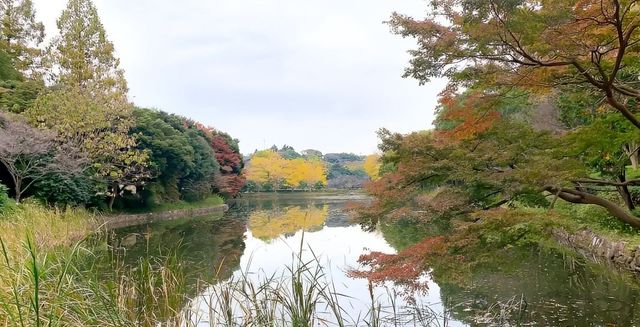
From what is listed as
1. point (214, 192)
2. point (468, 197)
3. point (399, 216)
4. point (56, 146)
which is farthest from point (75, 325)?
point (214, 192)

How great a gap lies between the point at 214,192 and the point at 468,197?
27.3 meters

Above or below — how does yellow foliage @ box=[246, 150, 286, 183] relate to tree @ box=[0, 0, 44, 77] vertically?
below

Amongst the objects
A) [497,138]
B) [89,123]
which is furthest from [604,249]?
[89,123]

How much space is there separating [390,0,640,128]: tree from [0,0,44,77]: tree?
23484 mm

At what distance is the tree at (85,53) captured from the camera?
16484 mm

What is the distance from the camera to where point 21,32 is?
24016mm

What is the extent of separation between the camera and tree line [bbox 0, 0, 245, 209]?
532 inches

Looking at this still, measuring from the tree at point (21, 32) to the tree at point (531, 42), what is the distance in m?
23.5

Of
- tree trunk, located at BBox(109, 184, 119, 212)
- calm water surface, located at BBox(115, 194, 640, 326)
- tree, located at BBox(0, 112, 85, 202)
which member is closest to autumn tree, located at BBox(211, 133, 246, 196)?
tree trunk, located at BBox(109, 184, 119, 212)

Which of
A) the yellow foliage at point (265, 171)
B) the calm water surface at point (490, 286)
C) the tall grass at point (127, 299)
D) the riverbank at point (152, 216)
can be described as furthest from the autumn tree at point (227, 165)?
the tall grass at point (127, 299)

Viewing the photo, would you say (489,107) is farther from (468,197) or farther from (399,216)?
(399,216)

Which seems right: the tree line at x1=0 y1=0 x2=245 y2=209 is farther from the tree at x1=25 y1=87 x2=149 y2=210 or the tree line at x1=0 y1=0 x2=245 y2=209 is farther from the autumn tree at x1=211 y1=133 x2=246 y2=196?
the autumn tree at x1=211 y1=133 x2=246 y2=196

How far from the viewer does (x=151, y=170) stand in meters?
20.1

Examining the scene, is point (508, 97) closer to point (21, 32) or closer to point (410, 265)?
point (410, 265)
